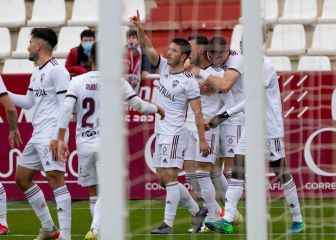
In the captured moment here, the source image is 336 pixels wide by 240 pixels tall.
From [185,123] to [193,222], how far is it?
983 mm

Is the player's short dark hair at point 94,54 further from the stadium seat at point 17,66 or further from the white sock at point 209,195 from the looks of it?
the stadium seat at point 17,66

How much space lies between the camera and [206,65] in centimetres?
1182

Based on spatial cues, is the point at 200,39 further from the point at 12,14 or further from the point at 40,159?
the point at 12,14

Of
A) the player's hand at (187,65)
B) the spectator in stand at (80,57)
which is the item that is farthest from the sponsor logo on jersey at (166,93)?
the spectator in stand at (80,57)

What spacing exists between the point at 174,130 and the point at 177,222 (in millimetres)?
1280

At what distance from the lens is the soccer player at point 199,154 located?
1176cm

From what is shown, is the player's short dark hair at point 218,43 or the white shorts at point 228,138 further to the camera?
the white shorts at point 228,138

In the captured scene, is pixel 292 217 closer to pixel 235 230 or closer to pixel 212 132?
pixel 235 230

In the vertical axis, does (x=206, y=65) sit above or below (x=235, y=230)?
above

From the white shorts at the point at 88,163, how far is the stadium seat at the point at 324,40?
4.33 meters

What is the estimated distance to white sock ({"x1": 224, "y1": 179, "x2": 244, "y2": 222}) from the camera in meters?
11.1

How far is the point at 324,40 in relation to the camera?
574 inches

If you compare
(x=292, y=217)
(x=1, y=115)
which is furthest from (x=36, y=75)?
(x=1, y=115)

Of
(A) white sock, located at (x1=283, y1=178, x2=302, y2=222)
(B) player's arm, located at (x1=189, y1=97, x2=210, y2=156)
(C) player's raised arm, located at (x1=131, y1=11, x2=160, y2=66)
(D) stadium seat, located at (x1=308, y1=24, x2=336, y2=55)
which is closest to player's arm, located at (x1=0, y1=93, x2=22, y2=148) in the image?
(C) player's raised arm, located at (x1=131, y1=11, x2=160, y2=66)
